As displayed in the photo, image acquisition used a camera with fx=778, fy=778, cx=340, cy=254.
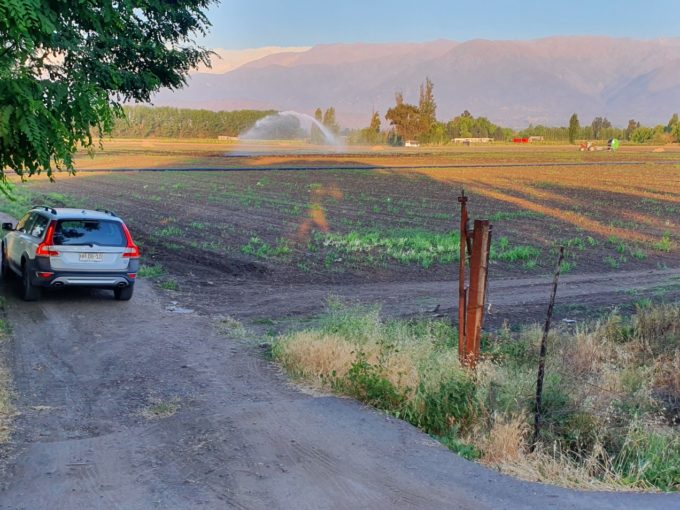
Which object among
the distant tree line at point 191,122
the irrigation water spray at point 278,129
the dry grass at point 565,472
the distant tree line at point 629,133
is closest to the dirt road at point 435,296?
the dry grass at point 565,472

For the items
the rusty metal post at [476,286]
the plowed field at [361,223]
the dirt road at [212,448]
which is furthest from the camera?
the plowed field at [361,223]

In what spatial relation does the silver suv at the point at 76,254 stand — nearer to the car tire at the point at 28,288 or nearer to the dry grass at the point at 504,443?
the car tire at the point at 28,288

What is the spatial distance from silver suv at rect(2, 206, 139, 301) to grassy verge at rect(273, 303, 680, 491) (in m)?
4.40

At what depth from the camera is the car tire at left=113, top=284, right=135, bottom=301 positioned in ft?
46.0

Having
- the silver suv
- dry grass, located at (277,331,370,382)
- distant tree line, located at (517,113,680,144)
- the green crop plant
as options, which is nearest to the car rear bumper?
the silver suv

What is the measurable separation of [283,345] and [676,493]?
17.1ft

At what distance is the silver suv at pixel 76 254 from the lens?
43.2 feet

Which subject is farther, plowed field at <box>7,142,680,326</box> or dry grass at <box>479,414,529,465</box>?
plowed field at <box>7,142,680,326</box>

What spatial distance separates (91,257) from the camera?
1340 centimetres

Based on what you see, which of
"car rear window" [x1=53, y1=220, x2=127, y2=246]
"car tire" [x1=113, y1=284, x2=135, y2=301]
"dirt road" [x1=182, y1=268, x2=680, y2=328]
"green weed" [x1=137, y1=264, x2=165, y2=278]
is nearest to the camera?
"car rear window" [x1=53, y1=220, x2=127, y2=246]

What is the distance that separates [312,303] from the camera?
15227 mm

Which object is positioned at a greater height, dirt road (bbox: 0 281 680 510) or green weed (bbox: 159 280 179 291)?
dirt road (bbox: 0 281 680 510)

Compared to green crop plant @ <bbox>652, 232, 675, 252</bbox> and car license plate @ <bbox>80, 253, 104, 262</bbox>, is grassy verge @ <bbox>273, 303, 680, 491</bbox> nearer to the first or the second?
car license plate @ <bbox>80, 253, 104, 262</bbox>

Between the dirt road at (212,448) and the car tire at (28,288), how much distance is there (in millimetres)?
3236
